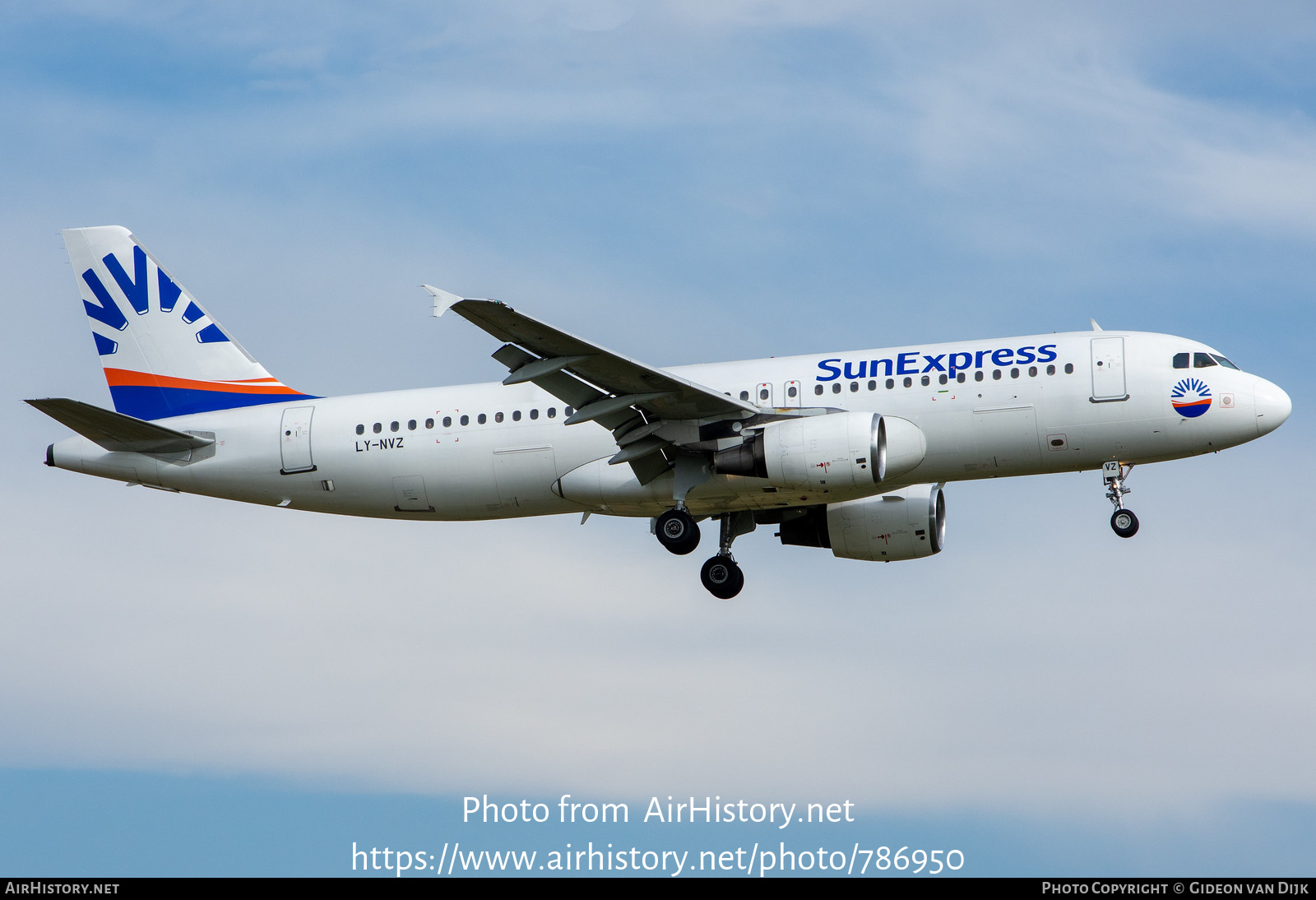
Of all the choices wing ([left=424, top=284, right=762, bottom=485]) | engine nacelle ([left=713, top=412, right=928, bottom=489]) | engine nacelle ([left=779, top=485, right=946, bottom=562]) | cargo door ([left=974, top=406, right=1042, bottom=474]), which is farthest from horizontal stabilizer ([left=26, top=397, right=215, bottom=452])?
cargo door ([left=974, top=406, right=1042, bottom=474])

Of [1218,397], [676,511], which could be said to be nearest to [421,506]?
[676,511]

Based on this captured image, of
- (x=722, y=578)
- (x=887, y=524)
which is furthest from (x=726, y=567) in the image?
(x=887, y=524)

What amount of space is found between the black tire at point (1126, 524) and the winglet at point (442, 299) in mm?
14876

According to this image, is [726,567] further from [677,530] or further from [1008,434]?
[1008,434]

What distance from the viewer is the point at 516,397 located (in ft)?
112

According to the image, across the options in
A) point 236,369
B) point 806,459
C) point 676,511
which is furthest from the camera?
point 236,369

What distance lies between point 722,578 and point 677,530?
2.26m

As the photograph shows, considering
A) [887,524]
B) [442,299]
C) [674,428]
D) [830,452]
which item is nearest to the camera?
[442,299]

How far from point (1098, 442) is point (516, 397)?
1281 cm

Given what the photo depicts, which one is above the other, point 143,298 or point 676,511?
point 143,298

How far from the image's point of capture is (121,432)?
34.8 m

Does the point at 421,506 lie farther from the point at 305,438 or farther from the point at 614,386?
the point at 614,386

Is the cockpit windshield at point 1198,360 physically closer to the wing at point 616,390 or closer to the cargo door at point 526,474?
the wing at point 616,390

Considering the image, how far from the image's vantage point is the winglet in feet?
89.1
